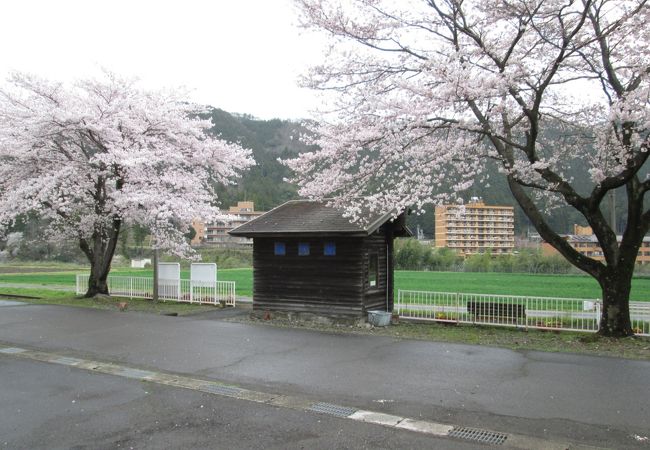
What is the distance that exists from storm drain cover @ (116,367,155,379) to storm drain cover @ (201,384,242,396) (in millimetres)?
1240

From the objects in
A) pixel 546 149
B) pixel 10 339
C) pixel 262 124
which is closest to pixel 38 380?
pixel 10 339

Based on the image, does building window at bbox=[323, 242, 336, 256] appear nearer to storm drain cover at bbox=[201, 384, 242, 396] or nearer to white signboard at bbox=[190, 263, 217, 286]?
white signboard at bbox=[190, 263, 217, 286]

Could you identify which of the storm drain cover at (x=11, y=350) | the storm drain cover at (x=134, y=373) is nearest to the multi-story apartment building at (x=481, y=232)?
the storm drain cover at (x=11, y=350)

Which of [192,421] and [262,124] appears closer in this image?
[192,421]

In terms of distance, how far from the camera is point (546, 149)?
1467 cm

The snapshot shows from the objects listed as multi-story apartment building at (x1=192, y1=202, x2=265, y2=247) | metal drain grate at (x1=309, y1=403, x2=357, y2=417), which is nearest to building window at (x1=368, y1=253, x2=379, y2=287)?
metal drain grate at (x1=309, y1=403, x2=357, y2=417)

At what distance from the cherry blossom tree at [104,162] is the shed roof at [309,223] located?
321 centimetres

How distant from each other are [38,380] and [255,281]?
797 centimetres

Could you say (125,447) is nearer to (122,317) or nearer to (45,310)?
(122,317)

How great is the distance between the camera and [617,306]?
11570 mm

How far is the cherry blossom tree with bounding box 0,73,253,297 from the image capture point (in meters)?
17.5

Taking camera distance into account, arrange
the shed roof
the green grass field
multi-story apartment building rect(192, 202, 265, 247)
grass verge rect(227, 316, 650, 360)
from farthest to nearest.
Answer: multi-story apartment building rect(192, 202, 265, 247)
the green grass field
the shed roof
grass verge rect(227, 316, 650, 360)

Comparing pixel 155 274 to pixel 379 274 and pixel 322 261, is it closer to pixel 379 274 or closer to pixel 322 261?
pixel 322 261

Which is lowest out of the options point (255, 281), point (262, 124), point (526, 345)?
point (526, 345)
